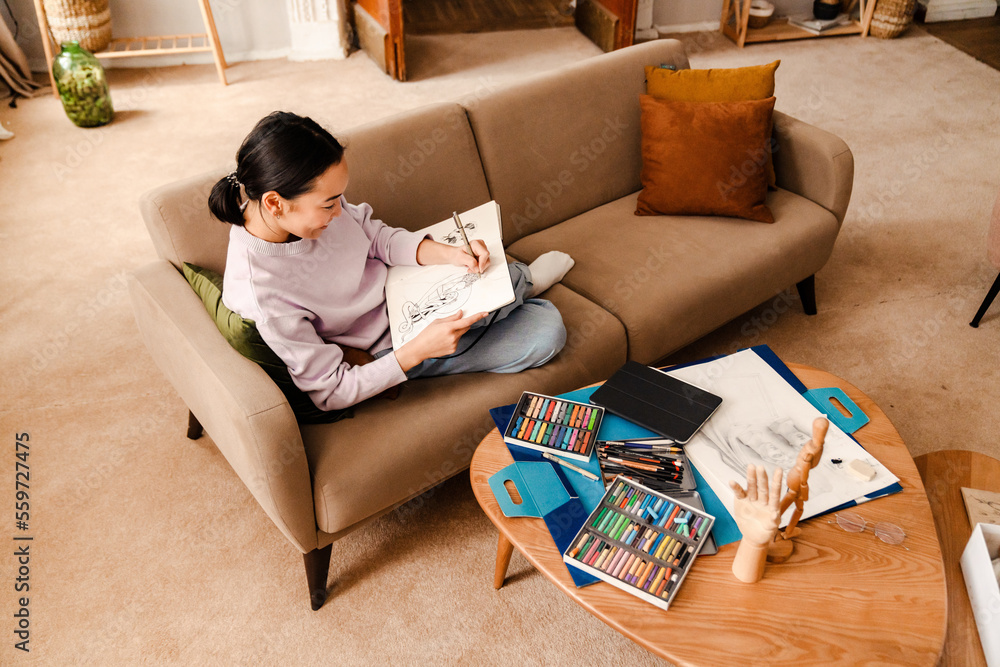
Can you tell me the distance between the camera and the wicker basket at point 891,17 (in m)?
4.01

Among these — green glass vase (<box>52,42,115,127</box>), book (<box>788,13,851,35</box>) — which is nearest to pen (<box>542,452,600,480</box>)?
green glass vase (<box>52,42,115,127</box>)

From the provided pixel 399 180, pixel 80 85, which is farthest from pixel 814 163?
pixel 80 85

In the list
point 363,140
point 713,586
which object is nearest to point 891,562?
point 713,586

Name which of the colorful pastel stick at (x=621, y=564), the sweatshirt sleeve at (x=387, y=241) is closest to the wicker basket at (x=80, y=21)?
the sweatshirt sleeve at (x=387, y=241)

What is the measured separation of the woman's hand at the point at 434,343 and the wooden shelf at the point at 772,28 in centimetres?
330

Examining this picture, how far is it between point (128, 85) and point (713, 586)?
12.1 feet

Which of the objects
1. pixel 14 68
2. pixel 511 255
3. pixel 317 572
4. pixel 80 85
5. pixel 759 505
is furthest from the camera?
pixel 14 68

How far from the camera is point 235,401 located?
4.29 ft

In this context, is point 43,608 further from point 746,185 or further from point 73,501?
point 746,185

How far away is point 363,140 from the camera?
1814mm

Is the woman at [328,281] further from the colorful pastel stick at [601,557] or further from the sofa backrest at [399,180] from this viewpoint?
the colorful pastel stick at [601,557]

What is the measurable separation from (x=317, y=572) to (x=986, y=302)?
2.01 metres

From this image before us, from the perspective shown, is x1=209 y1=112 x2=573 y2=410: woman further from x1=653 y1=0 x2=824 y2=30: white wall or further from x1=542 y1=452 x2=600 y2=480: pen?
x1=653 y1=0 x2=824 y2=30: white wall

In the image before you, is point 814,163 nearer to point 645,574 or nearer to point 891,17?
point 645,574
